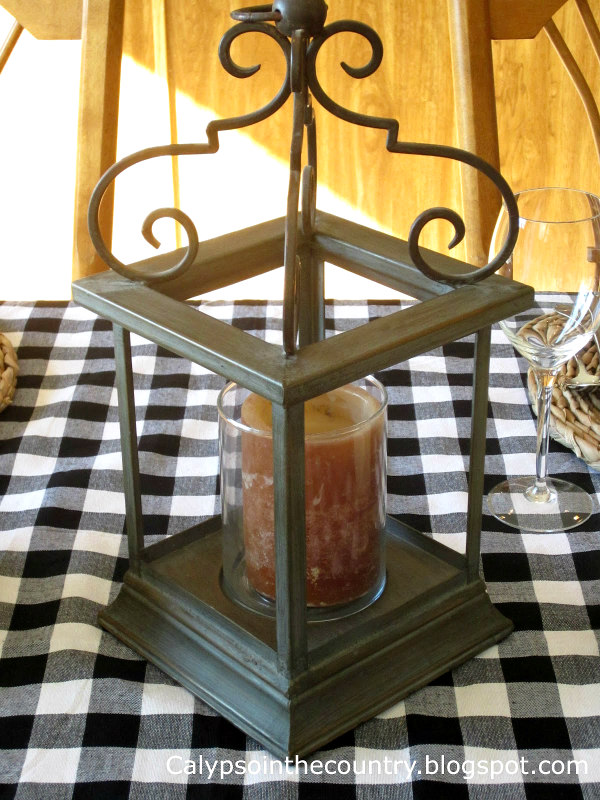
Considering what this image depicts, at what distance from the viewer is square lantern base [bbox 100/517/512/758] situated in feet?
1.86

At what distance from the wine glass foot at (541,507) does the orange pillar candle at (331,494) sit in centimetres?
18

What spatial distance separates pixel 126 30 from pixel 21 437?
1695mm

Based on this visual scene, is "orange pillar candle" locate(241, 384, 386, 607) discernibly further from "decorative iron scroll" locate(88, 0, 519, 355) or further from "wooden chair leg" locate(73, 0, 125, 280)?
"wooden chair leg" locate(73, 0, 125, 280)

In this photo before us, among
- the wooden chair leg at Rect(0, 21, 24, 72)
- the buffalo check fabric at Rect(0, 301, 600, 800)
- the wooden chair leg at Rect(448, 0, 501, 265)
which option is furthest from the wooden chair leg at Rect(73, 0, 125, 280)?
the wooden chair leg at Rect(448, 0, 501, 265)

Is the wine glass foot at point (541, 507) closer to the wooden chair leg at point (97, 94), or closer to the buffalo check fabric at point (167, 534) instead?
the buffalo check fabric at point (167, 534)

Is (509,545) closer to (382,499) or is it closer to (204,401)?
(382,499)

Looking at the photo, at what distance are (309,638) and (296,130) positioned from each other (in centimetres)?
28

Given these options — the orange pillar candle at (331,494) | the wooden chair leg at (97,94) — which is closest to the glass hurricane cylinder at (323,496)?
the orange pillar candle at (331,494)

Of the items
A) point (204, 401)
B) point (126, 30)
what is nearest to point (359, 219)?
point (126, 30)

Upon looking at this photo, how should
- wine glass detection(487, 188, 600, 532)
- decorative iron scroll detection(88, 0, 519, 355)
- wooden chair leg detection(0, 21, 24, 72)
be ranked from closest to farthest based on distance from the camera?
decorative iron scroll detection(88, 0, 519, 355)
wine glass detection(487, 188, 600, 532)
wooden chair leg detection(0, 21, 24, 72)

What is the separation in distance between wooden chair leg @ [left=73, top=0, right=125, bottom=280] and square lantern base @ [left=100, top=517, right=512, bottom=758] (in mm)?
644

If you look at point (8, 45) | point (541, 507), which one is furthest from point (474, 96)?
point (541, 507)

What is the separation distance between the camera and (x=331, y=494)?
1.85 ft

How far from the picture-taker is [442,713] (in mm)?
586
